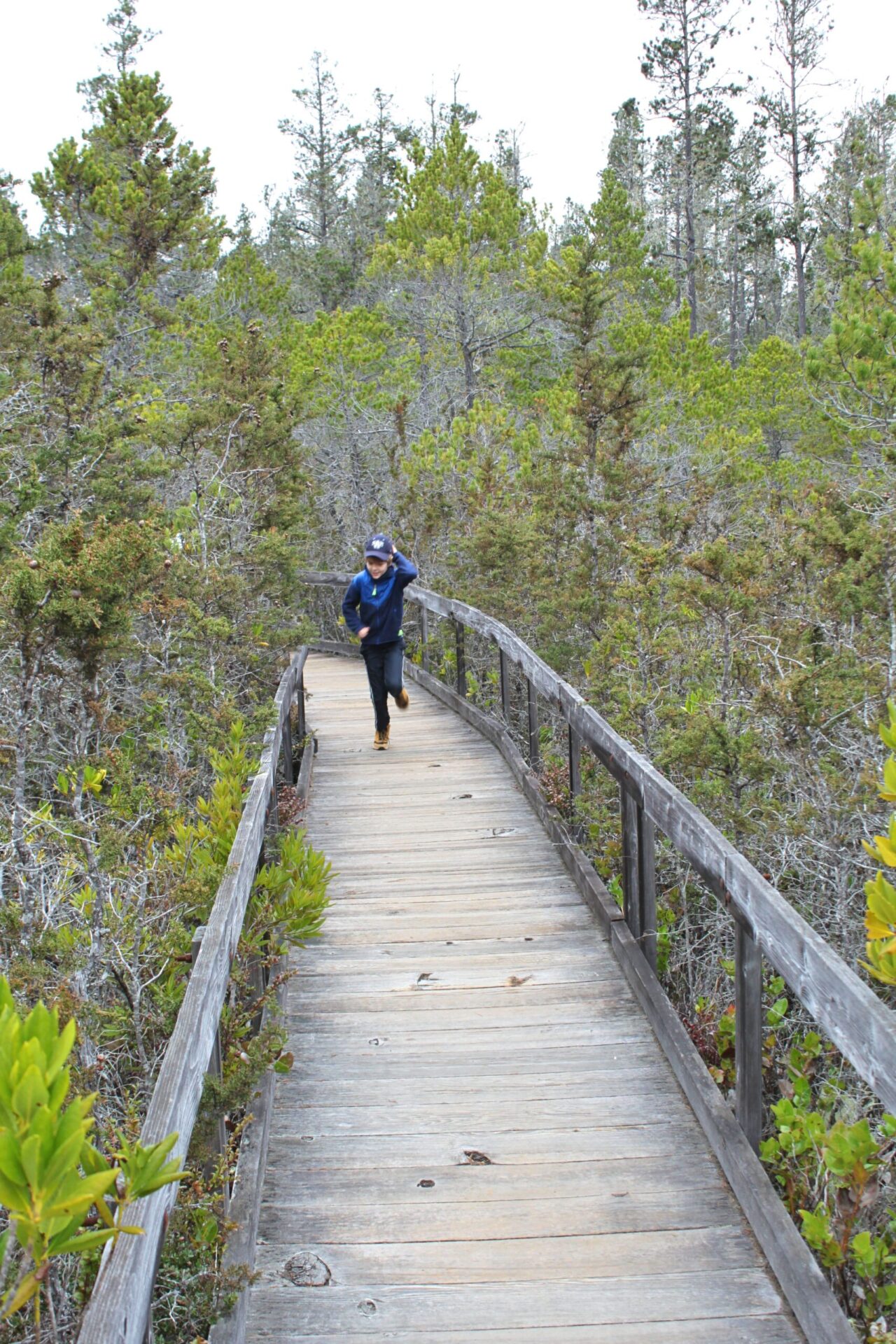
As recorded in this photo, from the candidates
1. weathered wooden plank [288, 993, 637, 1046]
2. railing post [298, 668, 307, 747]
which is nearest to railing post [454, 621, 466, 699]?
railing post [298, 668, 307, 747]

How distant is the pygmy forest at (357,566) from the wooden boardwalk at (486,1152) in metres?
0.29

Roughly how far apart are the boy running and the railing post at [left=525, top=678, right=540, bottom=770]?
1414 mm

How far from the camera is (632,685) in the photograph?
7547 millimetres

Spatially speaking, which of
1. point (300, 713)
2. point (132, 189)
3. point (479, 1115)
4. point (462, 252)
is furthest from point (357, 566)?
point (479, 1115)

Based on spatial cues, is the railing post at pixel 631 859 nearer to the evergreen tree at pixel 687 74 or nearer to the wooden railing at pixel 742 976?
the wooden railing at pixel 742 976

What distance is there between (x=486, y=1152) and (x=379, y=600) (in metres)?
5.23

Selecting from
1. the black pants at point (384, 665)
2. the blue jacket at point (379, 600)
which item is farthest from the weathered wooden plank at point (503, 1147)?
the black pants at point (384, 665)

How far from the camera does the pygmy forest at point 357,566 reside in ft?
9.86

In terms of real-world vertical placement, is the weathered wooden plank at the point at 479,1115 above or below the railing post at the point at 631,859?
below

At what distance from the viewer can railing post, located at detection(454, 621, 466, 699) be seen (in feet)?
32.6

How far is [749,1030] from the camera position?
123 inches

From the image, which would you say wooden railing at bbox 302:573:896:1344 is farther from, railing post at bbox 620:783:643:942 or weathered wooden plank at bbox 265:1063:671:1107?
weathered wooden plank at bbox 265:1063:671:1107

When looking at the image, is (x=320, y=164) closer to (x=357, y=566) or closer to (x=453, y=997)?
(x=357, y=566)

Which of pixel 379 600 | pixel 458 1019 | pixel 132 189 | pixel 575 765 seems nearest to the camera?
pixel 458 1019
